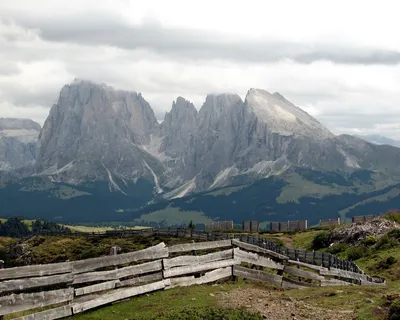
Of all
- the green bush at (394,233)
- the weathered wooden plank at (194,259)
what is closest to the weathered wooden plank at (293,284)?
the weathered wooden plank at (194,259)

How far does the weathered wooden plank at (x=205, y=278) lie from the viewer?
3025 centimetres

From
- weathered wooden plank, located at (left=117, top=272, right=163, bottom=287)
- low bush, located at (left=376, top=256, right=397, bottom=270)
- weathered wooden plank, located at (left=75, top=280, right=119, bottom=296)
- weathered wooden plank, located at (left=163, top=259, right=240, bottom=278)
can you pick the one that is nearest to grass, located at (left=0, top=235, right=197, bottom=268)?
low bush, located at (left=376, top=256, right=397, bottom=270)

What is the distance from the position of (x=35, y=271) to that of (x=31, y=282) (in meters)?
0.49

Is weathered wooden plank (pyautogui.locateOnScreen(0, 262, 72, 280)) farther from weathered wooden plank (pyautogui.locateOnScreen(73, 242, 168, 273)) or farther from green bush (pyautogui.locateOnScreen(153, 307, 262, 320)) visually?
green bush (pyautogui.locateOnScreen(153, 307, 262, 320))

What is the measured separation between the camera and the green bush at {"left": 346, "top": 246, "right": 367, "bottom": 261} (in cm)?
5609

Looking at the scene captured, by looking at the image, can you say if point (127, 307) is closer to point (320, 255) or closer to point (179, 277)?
point (179, 277)

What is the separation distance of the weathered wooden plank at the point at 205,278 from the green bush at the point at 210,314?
7118 millimetres

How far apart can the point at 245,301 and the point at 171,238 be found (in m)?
68.6

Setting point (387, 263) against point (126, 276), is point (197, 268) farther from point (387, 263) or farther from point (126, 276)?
point (387, 263)

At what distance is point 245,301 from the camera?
84.2 feet

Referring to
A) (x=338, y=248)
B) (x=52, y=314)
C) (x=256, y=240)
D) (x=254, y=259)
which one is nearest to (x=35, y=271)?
(x=52, y=314)

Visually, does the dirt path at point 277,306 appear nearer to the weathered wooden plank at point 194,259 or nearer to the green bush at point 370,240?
the weathered wooden plank at point 194,259

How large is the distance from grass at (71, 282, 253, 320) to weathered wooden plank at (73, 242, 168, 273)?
1.97 m

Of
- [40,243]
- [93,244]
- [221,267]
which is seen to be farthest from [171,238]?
[221,267]
